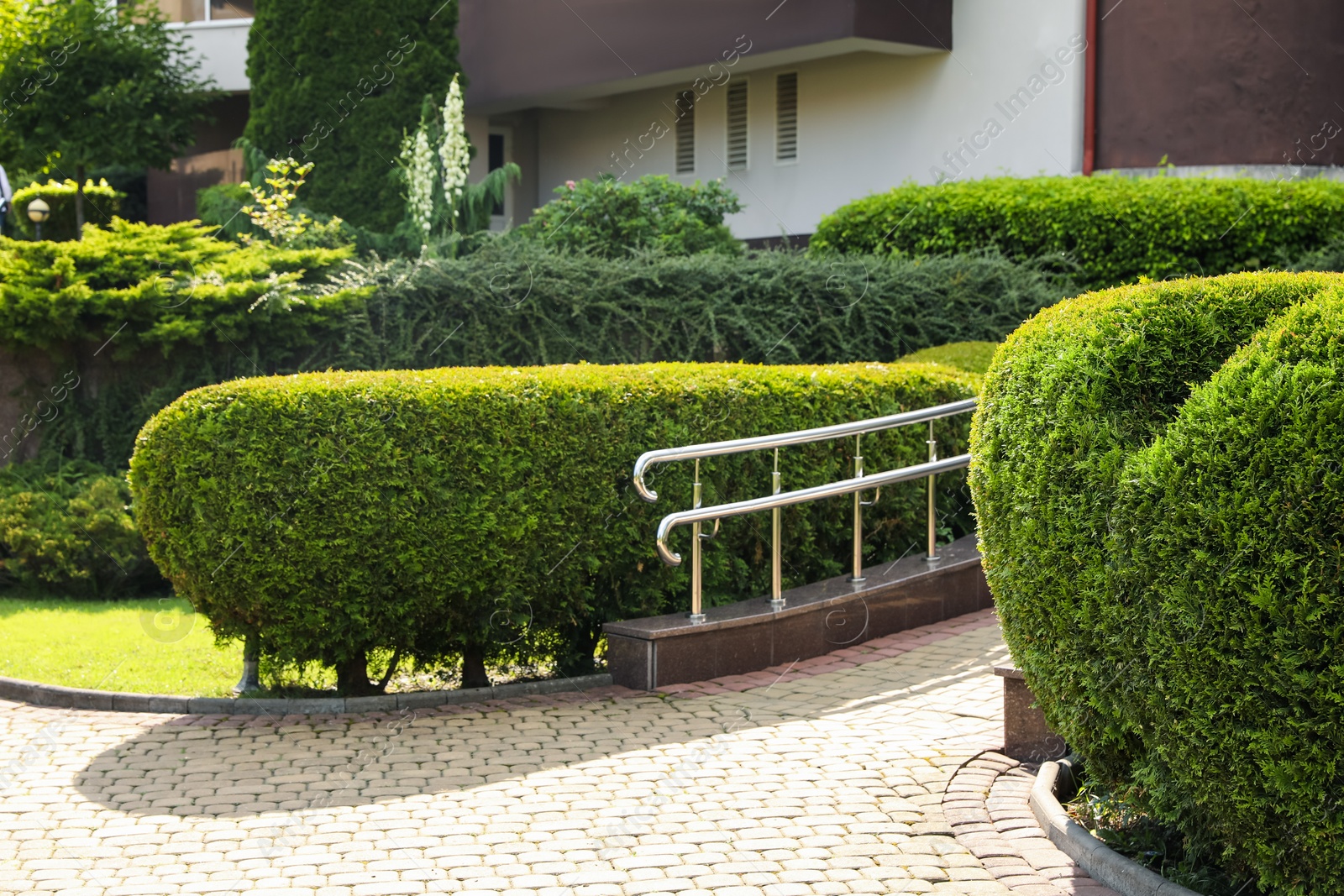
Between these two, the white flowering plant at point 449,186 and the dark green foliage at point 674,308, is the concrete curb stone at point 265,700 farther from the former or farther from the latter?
the white flowering plant at point 449,186

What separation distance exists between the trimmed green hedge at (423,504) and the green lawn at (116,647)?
0.90 meters

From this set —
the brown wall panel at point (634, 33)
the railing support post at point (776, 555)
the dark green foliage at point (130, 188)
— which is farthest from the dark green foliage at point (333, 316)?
the dark green foliage at point (130, 188)

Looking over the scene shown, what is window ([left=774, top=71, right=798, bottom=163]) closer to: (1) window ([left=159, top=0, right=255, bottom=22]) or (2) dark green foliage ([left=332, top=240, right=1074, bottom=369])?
(2) dark green foliage ([left=332, top=240, right=1074, bottom=369])

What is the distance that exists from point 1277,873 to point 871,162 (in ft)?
51.0

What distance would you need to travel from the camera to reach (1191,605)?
370cm

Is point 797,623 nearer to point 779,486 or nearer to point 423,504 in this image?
point 779,486

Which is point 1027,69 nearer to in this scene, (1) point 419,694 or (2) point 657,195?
(2) point 657,195

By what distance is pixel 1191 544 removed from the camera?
3697mm

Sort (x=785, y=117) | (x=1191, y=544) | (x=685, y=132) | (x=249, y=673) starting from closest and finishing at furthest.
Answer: (x=1191, y=544) → (x=249, y=673) → (x=785, y=117) → (x=685, y=132)

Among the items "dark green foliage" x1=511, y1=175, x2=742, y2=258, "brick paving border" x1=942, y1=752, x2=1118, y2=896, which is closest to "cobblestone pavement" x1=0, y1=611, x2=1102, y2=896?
"brick paving border" x1=942, y1=752, x2=1118, y2=896

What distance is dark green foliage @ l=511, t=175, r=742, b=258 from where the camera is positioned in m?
14.9

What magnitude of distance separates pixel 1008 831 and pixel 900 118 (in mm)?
14520

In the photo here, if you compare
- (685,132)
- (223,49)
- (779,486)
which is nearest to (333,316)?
(779,486)

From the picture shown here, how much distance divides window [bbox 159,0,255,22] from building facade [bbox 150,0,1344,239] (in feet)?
0.15
